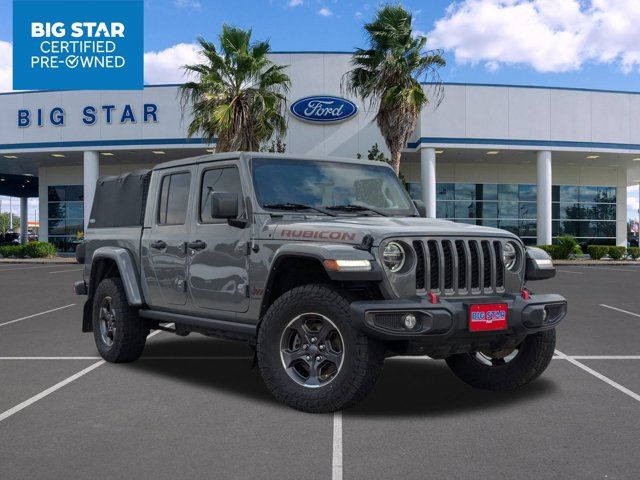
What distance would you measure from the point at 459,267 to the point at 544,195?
29972 mm

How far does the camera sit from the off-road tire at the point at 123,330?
294 inches

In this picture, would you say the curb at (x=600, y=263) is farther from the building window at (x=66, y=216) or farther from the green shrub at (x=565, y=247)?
the building window at (x=66, y=216)

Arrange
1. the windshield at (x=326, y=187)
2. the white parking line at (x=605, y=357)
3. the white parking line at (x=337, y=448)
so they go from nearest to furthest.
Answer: the white parking line at (x=337, y=448) → the windshield at (x=326, y=187) → the white parking line at (x=605, y=357)

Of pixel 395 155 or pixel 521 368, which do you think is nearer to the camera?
pixel 521 368

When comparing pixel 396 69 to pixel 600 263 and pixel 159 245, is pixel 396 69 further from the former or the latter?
pixel 159 245

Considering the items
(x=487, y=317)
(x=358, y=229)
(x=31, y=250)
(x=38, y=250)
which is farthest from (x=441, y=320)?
(x=31, y=250)

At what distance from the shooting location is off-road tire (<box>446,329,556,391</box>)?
20.0 feet

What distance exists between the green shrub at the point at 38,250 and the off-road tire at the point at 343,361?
33954mm

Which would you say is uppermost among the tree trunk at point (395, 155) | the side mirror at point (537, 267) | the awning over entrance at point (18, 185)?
the awning over entrance at point (18, 185)

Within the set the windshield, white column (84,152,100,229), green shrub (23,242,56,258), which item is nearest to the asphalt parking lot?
the windshield

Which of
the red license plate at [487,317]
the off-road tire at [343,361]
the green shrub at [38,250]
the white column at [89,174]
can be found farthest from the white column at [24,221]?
the red license plate at [487,317]

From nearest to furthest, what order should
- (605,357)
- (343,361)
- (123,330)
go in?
(343,361)
(123,330)
(605,357)

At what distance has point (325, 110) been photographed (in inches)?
1324

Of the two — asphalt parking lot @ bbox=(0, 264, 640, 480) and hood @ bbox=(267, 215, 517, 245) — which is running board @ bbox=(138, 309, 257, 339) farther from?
hood @ bbox=(267, 215, 517, 245)
